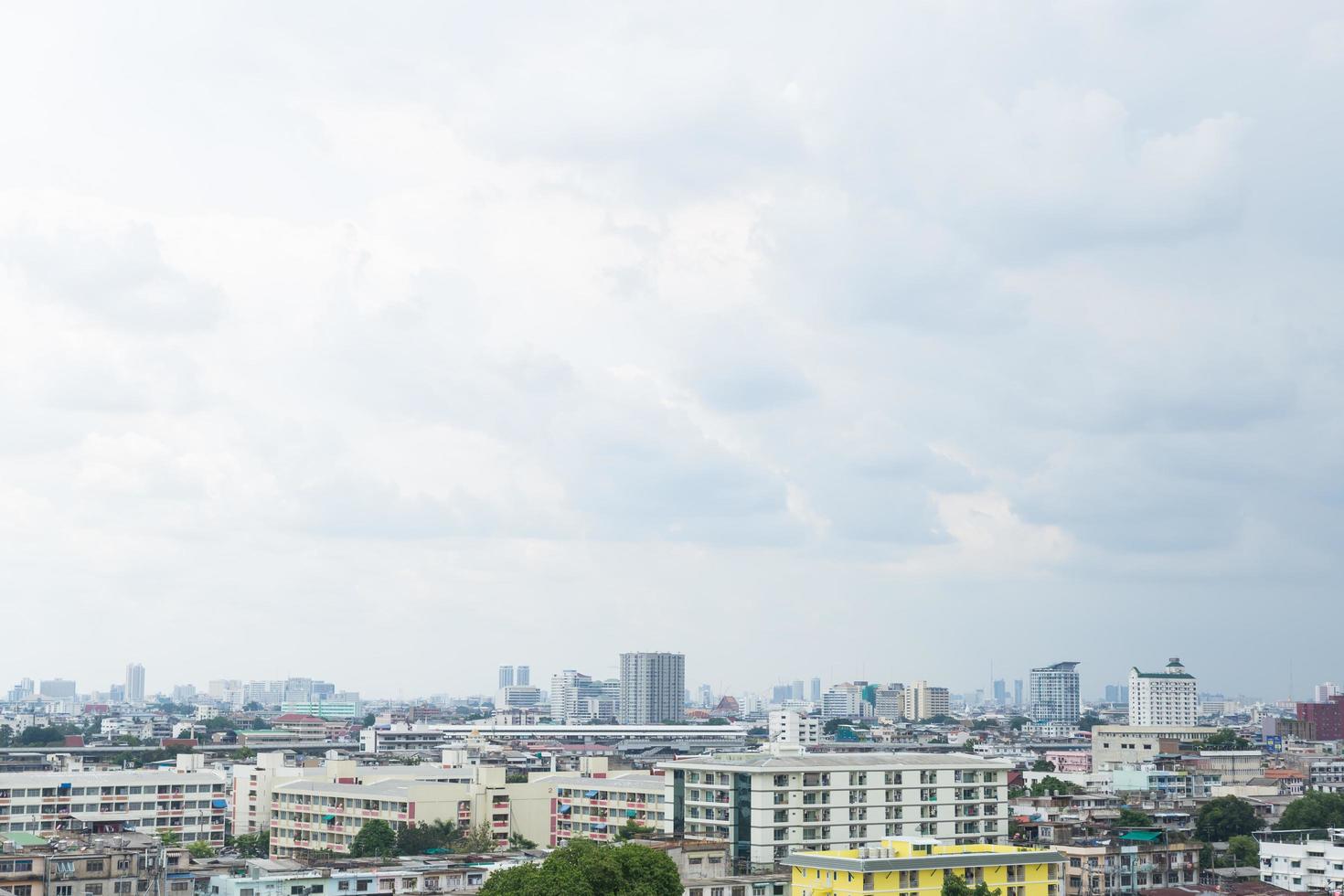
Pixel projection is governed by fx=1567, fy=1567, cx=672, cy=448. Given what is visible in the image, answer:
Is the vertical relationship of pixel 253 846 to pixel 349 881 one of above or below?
below

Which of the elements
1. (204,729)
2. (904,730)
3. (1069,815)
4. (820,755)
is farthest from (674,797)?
(904,730)

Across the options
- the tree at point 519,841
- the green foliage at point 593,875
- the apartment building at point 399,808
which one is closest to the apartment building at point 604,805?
the tree at point 519,841

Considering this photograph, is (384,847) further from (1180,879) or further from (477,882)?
(1180,879)

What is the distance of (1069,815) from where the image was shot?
52750 millimetres

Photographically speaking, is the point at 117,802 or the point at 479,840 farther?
the point at 117,802

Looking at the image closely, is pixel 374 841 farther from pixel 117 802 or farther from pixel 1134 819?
pixel 1134 819

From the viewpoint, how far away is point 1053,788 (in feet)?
219

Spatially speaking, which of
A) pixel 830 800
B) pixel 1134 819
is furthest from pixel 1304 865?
pixel 830 800

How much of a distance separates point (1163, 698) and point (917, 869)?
118494mm

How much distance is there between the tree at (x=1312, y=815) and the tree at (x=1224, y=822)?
1.32m

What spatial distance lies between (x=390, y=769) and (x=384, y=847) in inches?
526

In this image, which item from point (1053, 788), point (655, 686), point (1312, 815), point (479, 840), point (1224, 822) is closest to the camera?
point (479, 840)

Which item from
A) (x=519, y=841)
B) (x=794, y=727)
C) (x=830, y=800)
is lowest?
(x=519, y=841)

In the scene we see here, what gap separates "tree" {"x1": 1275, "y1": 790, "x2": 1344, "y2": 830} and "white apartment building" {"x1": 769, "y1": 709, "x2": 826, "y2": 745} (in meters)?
72.3
